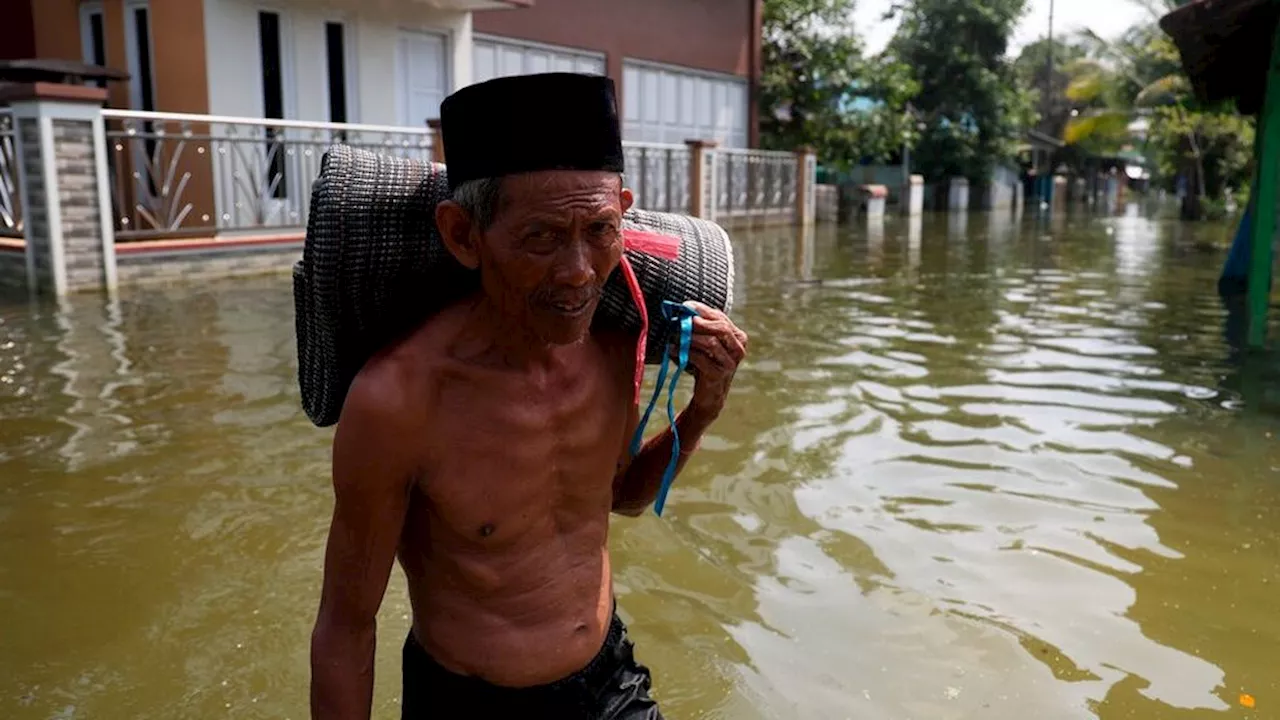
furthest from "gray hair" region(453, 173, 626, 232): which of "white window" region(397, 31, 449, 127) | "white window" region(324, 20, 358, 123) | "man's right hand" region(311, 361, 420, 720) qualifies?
"white window" region(397, 31, 449, 127)

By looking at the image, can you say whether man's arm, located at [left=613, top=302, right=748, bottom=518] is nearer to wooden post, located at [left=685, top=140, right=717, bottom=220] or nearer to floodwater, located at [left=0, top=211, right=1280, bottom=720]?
floodwater, located at [left=0, top=211, right=1280, bottom=720]

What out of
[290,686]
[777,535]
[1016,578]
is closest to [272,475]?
[290,686]

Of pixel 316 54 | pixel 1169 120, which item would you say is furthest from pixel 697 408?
pixel 1169 120

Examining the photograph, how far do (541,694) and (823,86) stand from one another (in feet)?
71.9

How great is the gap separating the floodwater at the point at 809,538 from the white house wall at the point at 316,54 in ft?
17.4

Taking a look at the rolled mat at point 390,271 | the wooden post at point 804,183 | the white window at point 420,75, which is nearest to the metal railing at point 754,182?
the wooden post at point 804,183

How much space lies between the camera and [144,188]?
11141mm

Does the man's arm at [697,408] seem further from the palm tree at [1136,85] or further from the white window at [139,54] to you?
the palm tree at [1136,85]

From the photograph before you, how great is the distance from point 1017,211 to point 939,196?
7.49 ft

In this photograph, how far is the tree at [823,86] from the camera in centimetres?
2200

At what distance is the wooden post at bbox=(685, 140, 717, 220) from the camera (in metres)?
17.5

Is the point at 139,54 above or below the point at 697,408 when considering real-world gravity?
above

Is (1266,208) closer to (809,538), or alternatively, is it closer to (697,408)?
(809,538)

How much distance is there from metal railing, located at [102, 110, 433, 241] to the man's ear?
385 inches
